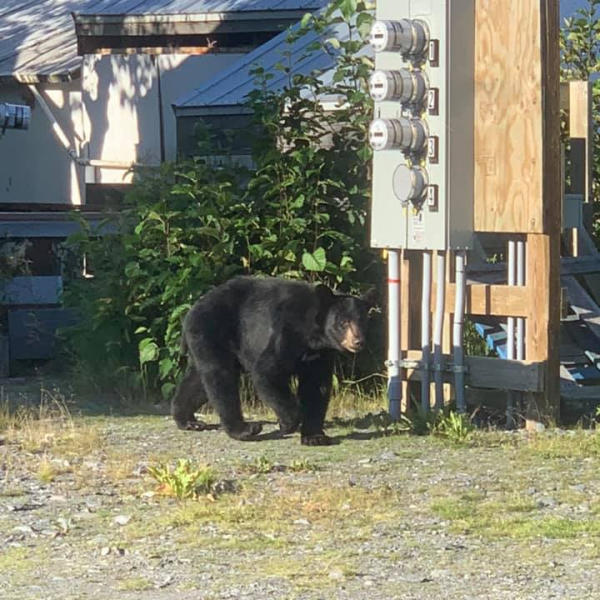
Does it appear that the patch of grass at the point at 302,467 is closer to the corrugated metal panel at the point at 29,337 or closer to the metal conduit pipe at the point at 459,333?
the metal conduit pipe at the point at 459,333

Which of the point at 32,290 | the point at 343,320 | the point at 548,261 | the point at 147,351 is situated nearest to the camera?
the point at 343,320

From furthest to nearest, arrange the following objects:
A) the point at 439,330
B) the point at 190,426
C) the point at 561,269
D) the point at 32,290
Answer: the point at 32,290 < the point at 561,269 < the point at 190,426 < the point at 439,330

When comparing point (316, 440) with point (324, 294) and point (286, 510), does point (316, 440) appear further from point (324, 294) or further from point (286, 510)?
point (286, 510)

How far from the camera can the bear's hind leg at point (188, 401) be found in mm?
12047

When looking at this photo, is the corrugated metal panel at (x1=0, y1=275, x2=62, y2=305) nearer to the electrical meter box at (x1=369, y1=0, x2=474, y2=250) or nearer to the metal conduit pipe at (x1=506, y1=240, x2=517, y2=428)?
the electrical meter box at (x1=369, y1=0, x2=474, y2=250)

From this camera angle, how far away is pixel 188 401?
475 inches

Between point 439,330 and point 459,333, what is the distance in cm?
18

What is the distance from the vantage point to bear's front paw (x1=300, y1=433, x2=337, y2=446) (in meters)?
11.1

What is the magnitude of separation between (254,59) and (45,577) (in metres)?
13.8

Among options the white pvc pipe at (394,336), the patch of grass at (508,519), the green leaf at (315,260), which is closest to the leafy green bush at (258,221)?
the green leaf at (315,260)

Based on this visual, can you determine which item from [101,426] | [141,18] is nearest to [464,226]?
[101,426]

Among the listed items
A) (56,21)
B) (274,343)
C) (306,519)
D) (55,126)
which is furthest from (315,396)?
(56,21)

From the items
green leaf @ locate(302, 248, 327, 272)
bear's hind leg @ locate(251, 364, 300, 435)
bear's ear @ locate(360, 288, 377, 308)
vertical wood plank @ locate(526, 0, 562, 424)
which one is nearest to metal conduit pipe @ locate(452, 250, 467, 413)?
vertical wood plank @ locate(526, 0, 562, 424)

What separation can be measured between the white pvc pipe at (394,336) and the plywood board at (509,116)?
0.76 meters
